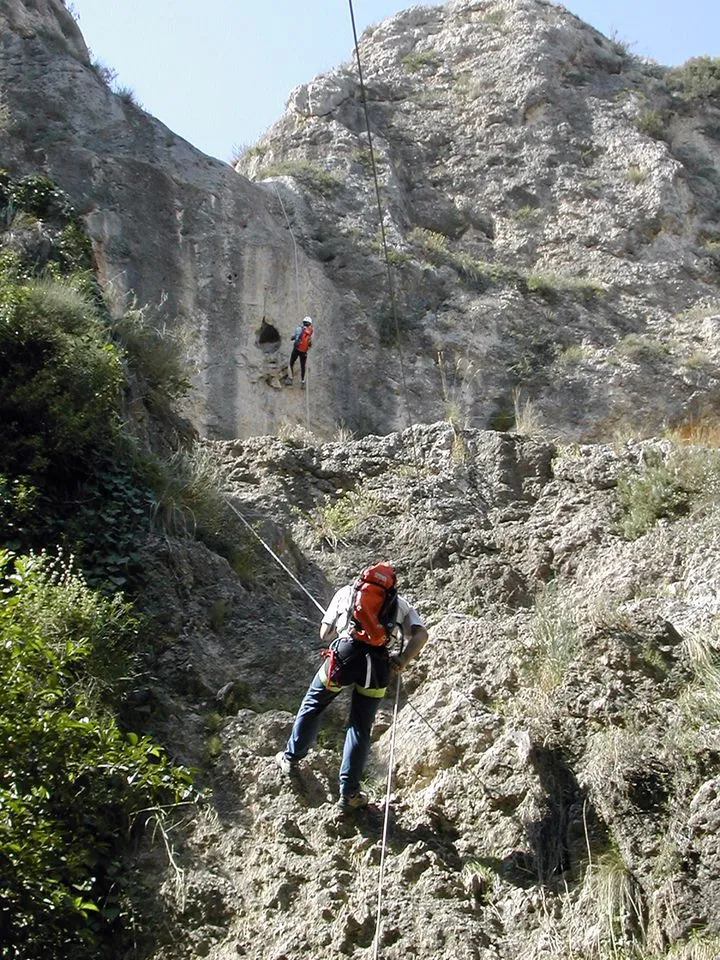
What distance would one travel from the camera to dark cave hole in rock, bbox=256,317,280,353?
18.1m

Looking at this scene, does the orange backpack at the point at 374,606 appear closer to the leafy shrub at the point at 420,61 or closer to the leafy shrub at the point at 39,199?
the leafy shrub at the point at 39,199

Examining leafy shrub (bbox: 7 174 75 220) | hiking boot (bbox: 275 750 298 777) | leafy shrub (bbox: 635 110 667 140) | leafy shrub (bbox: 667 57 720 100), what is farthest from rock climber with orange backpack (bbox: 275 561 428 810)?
leafy shrub (bbox: 667 57 720 100)

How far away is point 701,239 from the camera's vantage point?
21500 mm

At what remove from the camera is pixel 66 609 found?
7727 millimetres

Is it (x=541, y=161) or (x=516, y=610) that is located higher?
(x=541, y=161)

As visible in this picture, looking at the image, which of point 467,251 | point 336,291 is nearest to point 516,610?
point 336,291

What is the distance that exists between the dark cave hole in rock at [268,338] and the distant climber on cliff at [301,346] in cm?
32

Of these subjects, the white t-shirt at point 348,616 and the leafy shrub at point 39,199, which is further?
the leafy shrub at point 39,199

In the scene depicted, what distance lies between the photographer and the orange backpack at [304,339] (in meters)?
17.3

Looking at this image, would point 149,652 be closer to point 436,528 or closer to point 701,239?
point 436,528

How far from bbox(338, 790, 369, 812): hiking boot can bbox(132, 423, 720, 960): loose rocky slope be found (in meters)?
0.07

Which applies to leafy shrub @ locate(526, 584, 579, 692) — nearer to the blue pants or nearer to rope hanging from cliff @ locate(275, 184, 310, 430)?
the blue pants

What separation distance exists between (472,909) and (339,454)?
6349 millimetres

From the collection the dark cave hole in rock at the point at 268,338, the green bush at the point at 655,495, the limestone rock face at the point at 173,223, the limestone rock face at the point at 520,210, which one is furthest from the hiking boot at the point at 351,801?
the dark cave hole in rock at the point at 268,338
